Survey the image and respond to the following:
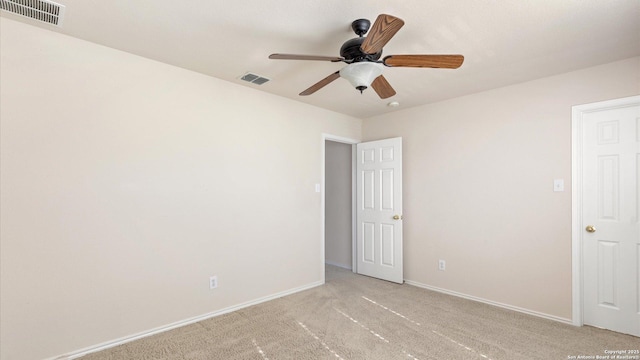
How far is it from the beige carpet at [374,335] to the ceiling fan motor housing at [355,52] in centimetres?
218

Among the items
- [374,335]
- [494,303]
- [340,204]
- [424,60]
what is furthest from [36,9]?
[494,303]

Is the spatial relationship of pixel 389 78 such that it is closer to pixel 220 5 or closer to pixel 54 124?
pixel 220 5

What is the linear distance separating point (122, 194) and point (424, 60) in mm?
2547

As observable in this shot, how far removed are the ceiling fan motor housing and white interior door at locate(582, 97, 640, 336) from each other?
230cm

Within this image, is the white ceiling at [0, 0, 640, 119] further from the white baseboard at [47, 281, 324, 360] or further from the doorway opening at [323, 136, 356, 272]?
the white baseboard at [47, 281, 324, 360]

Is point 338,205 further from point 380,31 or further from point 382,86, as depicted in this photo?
point 380,31

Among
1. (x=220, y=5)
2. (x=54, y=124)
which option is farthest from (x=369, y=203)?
(x=54, y=124)

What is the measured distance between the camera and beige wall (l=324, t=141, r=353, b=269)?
493 cm

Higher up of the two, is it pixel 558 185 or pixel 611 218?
pixel 558 185

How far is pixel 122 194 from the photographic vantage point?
98.9 inches

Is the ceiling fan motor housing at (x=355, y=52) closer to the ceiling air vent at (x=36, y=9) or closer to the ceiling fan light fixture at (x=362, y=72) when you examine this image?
the ceiling fan light fixture at (x=362, y=72)

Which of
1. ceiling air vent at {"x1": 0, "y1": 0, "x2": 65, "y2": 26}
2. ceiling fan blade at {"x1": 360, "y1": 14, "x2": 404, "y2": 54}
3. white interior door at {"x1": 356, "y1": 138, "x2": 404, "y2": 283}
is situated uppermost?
ceiling air vent at {"x1": 0, "y1": 0, "x2": 65, "y2": 26}

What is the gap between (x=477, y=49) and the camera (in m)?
2.44

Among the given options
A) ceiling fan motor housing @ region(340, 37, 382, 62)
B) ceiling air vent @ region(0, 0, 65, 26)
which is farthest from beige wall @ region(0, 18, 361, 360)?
ceiling fan motor housing @ region(340, 37, 382, 62)
